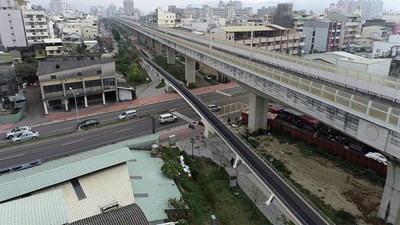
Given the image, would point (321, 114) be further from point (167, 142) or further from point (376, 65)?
point (376, 65)

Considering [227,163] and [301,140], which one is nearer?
[227,163]

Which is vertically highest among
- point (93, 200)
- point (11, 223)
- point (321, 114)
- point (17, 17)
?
point (17, 17)

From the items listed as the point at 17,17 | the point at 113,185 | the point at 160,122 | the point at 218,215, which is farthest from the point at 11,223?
the point at 17,17

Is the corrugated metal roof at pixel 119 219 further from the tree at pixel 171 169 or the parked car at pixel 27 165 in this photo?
the parked car at pixel 27 165

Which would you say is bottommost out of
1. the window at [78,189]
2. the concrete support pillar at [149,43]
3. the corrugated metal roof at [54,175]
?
the window at [78,189]

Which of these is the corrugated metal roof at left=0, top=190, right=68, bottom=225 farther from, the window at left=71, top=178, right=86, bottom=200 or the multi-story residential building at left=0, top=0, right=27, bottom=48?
the multi-story residential building at left=0, top=0, right=27, bottom=48

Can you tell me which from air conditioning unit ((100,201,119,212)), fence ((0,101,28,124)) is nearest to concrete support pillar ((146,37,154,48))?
fence ((0,101,28,124))

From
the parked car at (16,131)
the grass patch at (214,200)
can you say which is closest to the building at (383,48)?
the grass patch at (214,200)
